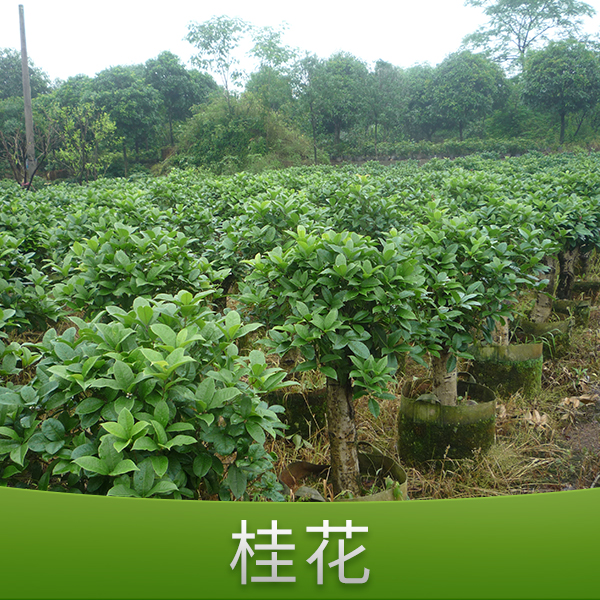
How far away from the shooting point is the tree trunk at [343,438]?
225 cm

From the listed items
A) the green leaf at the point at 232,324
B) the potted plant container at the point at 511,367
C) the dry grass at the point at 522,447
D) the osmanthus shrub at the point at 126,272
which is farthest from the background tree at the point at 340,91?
the green leaf at the point at 232,324

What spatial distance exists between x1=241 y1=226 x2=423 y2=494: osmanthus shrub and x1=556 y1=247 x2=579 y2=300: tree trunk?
10.6ft

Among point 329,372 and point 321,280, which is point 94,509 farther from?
point 321,280

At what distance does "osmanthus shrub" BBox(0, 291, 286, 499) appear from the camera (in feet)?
3.92

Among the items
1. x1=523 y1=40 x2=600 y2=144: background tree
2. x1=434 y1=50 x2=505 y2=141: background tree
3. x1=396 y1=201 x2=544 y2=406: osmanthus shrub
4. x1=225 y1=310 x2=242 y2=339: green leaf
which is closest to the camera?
x1=225 y1=310 x2=242 y2=339: green leaf

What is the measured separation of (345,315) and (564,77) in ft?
96.9

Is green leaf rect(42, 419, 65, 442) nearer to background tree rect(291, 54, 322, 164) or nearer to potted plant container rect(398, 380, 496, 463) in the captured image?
potted plant container rect(398, 380, 496, 463)

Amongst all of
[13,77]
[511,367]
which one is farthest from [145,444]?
[13,77]

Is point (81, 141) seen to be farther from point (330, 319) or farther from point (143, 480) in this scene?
point (143, 480)

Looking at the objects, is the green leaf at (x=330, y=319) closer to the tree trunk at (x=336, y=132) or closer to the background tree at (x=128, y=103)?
the background tree at (x=128, y=103)

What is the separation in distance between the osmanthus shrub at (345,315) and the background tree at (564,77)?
29.2m

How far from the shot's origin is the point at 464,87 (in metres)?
30.1

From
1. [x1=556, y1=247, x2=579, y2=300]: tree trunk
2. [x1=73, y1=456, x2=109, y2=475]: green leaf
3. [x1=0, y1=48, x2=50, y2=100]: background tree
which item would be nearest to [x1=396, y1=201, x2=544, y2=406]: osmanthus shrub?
[x1=73, y1=456, x2=109, y2=475]: green leaf

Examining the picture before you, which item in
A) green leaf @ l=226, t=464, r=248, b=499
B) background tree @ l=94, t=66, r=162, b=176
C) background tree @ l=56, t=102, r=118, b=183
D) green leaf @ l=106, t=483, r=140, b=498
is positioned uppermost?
background tree @ l=94, t=66, r=162, b=176
